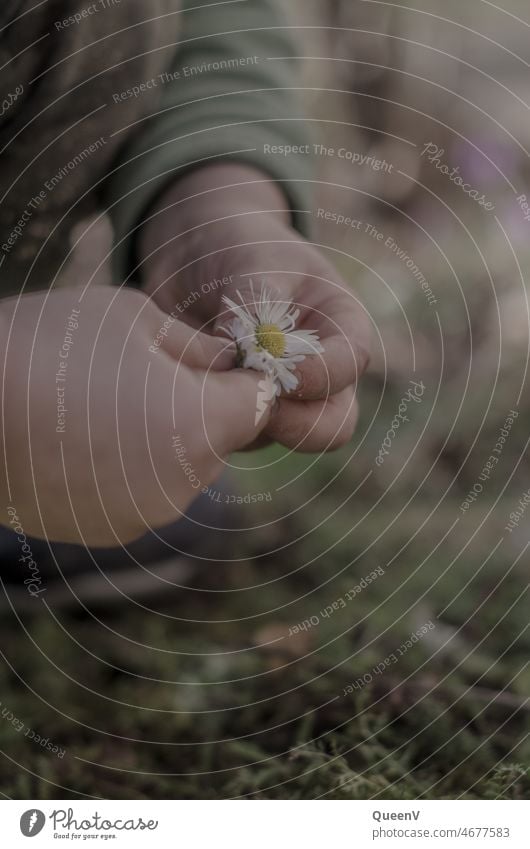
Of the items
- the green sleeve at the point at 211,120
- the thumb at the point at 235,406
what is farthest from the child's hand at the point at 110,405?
the green sleeve at the point at 211,120

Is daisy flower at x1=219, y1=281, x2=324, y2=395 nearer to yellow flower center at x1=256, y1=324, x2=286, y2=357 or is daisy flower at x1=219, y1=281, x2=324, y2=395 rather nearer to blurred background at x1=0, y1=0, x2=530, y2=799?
yellow flower center at x1=256, y1=324, x2=286, y2=357

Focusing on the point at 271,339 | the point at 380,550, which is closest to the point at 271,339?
the point at 271,339

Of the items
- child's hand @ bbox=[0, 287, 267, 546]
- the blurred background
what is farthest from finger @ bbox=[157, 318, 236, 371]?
the blurred background

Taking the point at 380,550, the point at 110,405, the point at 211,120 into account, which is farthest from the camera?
the point at 380,550

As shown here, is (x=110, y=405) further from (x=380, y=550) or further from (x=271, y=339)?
(x=380, y=550)
